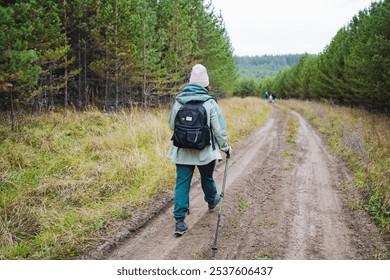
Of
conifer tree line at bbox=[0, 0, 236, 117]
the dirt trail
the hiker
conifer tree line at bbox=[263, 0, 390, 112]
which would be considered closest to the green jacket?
the hiker

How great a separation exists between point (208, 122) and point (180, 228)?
1530mm

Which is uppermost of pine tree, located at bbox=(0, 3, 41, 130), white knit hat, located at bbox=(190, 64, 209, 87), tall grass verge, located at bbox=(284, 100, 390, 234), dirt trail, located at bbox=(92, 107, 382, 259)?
pine tree, located at bbox=(0, 3, 41, 130)

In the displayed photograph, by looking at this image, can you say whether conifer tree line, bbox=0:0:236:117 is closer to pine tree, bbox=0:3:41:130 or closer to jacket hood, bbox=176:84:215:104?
pine tree, bbox=0:3:41:130

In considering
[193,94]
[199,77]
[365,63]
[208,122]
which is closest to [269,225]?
[208,122]

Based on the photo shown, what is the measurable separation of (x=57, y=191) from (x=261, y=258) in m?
3.75

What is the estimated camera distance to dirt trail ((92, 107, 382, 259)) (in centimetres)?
360

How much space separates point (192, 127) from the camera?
12.8 feet

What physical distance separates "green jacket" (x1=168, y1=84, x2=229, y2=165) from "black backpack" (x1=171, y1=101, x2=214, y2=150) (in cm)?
9

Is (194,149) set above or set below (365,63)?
below

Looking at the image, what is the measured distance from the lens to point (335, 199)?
5.28 meters

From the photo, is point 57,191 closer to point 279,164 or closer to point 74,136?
point 74,136

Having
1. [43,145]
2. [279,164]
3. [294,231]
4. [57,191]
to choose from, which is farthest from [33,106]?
[294,231]

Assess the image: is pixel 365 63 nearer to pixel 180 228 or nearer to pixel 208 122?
pixel 208 122

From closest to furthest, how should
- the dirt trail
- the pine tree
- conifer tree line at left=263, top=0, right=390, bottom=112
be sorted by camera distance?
the dirt trail < the pine tree < conifer tree line at left=263, top=0, right=390, bottom=112
